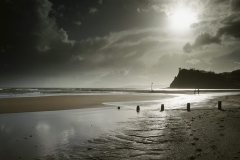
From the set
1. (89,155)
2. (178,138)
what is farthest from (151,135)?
(89,155)

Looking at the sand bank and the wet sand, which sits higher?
the wet sand

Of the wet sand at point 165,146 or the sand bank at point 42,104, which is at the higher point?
the wet sand at point 165,146

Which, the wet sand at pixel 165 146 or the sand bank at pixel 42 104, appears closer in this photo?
the wet sand at pixel 165 146

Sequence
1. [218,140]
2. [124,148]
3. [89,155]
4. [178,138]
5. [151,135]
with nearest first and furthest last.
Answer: [89,155]
[124,148]
[218,140]
[178,138]
[151,135]

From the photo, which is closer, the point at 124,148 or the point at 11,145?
the point at 124,148

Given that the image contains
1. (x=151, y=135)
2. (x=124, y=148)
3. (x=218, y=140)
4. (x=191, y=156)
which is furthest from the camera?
(x=151, y=135)

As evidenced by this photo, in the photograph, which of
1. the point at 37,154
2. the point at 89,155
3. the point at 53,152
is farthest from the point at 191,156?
the point at 37,154

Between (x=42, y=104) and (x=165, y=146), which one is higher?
(x=165, y=146)

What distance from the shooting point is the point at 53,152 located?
24.0 ft

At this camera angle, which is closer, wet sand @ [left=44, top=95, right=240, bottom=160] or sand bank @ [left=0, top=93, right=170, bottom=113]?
wet sand @ [left=44, top=95, right=240, bottom=160]

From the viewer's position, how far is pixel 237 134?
9.01 metres

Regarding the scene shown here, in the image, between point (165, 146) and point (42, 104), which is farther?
point (42, 104)

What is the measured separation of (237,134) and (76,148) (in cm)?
859

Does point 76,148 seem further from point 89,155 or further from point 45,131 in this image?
point 45,131
